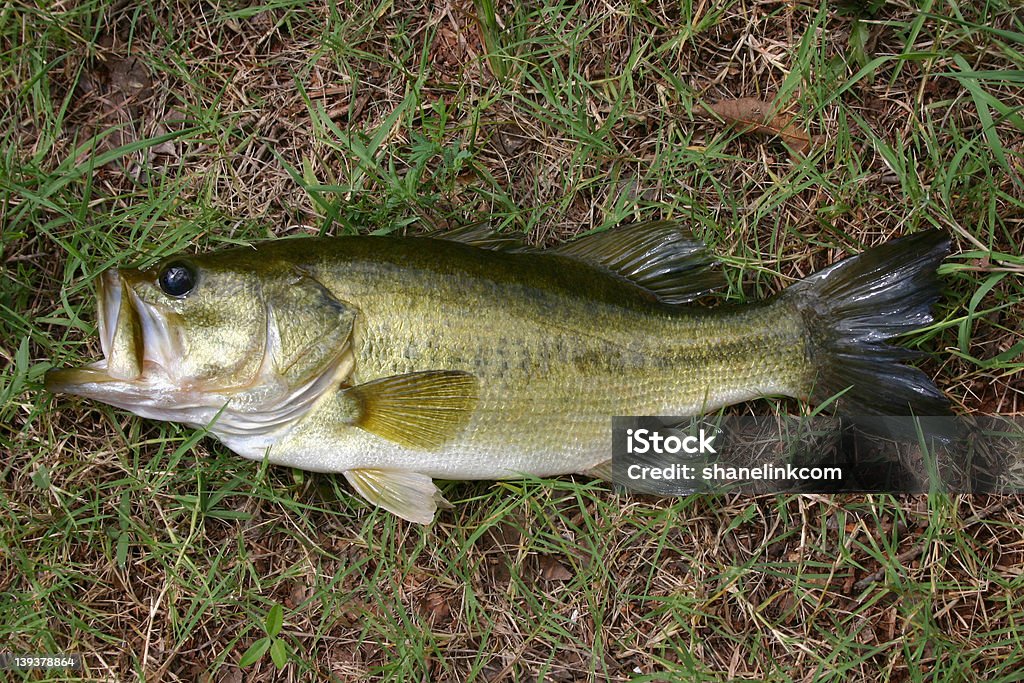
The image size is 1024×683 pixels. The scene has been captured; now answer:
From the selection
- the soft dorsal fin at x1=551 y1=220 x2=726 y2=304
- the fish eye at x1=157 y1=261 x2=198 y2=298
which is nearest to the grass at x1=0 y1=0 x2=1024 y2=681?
the soft dorsal fin at x1=551 y1=220 x2=726 y2=304

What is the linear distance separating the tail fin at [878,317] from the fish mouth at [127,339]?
2.41 metres

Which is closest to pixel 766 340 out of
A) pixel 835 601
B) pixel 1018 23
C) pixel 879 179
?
pixel 879 179

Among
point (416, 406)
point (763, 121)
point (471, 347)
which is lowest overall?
point (416, 406)

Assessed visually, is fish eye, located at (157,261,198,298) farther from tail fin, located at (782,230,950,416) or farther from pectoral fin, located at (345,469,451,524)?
tail fin, located at (782,230,950,416)

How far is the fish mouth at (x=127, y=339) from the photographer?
2586mm

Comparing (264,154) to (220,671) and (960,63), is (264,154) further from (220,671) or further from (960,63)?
(960,63)

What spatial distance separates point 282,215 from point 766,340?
2.14 metres

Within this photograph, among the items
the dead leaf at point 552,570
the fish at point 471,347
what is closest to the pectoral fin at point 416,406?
the fish at point 471,347

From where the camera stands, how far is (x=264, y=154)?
3334mm

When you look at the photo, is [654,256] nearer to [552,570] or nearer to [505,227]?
[505,227]

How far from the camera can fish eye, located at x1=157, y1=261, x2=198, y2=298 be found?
261 cm

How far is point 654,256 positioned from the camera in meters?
3.04

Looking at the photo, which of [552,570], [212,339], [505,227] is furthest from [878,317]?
[212,339]

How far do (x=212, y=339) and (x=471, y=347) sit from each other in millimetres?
922
